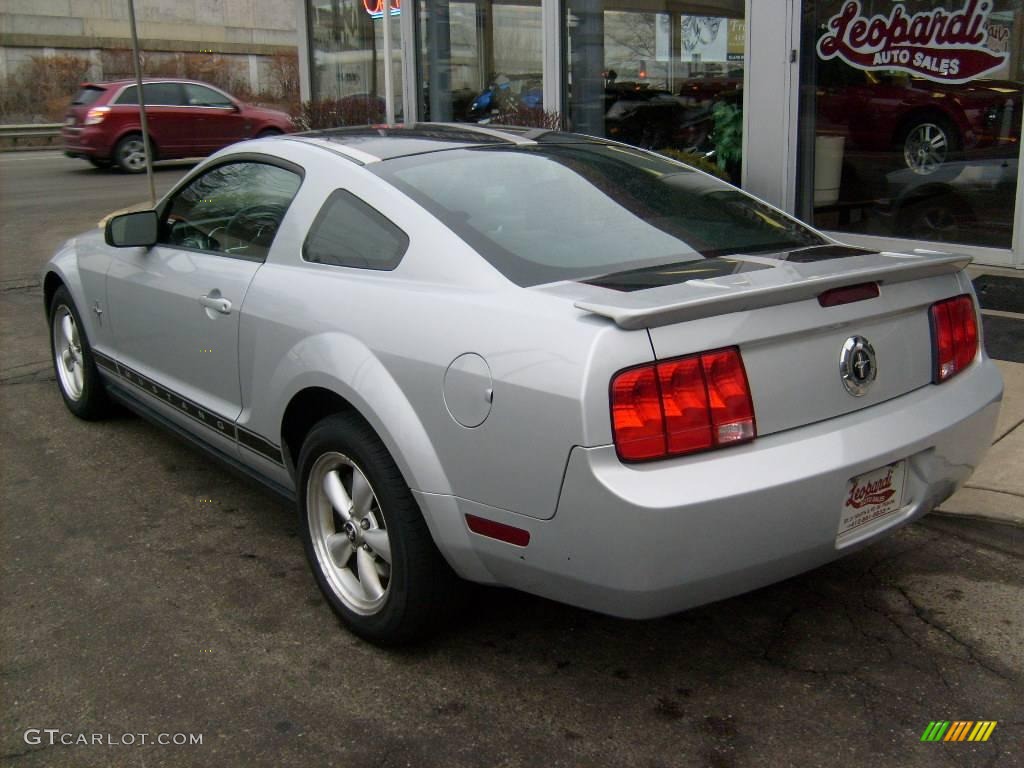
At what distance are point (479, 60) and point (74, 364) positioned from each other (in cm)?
791

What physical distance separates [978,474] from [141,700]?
3.41 meters

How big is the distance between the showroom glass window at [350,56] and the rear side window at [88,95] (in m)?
5.85

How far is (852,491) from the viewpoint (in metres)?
2.91

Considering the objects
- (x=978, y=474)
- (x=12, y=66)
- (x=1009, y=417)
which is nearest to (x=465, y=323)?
(x=978, y=474)

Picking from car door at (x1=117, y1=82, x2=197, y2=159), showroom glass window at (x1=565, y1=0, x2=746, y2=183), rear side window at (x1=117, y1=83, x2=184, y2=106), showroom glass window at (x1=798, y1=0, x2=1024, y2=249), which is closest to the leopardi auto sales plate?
showroom glass window at (x1=798, y1=0, x2=1024, y2=249)

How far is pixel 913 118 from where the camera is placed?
8133 mm

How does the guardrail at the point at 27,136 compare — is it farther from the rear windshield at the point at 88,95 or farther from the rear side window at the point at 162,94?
the rear side window at the point at 162,94

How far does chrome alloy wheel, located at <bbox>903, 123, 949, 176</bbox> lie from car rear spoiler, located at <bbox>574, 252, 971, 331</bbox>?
520 cm

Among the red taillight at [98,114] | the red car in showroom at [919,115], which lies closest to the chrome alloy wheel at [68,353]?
the red car in showroom at [919,115]

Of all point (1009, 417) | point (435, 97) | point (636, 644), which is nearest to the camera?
point (636, 644)

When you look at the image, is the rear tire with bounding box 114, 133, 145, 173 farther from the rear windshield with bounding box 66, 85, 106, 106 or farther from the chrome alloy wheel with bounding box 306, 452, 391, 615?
the chrome alloy wheel with bounding box 306, 452, 391, 615

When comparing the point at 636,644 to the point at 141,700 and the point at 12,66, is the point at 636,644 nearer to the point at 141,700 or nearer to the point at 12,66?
the point at 141,700

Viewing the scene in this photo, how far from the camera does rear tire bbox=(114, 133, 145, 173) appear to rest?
1959cm

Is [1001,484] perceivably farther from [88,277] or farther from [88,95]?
[88,95]
